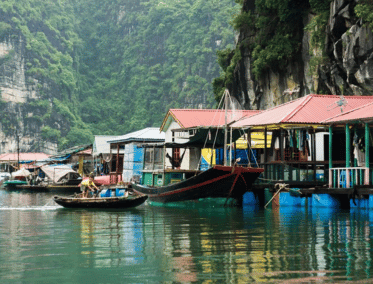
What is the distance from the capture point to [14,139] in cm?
11106

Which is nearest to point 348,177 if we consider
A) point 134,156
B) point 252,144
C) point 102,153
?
point 252,144

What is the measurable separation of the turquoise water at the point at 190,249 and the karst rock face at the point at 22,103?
9382 cm

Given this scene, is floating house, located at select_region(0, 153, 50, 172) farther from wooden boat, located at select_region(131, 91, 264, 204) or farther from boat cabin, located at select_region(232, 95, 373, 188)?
boat cabin, located at select_region(232, 95, 373, 188)

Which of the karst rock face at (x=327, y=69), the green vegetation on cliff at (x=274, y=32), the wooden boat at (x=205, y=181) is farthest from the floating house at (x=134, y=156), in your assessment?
the green vegetation on cliff at (x=274, y=32)

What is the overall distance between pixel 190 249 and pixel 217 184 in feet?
43.0

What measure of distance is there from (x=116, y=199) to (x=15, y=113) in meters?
93.0

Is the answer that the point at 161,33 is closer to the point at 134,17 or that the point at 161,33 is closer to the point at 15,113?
the point at 134,17

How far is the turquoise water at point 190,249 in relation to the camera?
10.1 metres

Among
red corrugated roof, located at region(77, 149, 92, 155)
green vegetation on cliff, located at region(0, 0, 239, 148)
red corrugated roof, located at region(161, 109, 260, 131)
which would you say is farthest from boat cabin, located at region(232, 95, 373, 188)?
green vegetation on cliff, located at region(0, 0, 239, 148)

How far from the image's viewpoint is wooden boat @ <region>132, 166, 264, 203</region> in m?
25.6

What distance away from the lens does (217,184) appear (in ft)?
85.5

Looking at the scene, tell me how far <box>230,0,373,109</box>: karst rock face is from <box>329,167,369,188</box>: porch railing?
8.50 m

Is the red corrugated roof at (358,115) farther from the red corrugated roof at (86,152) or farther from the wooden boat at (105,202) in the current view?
the red corrugated roof at (86,152)

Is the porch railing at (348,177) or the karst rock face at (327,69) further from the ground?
the karst rock face at (327,69)
